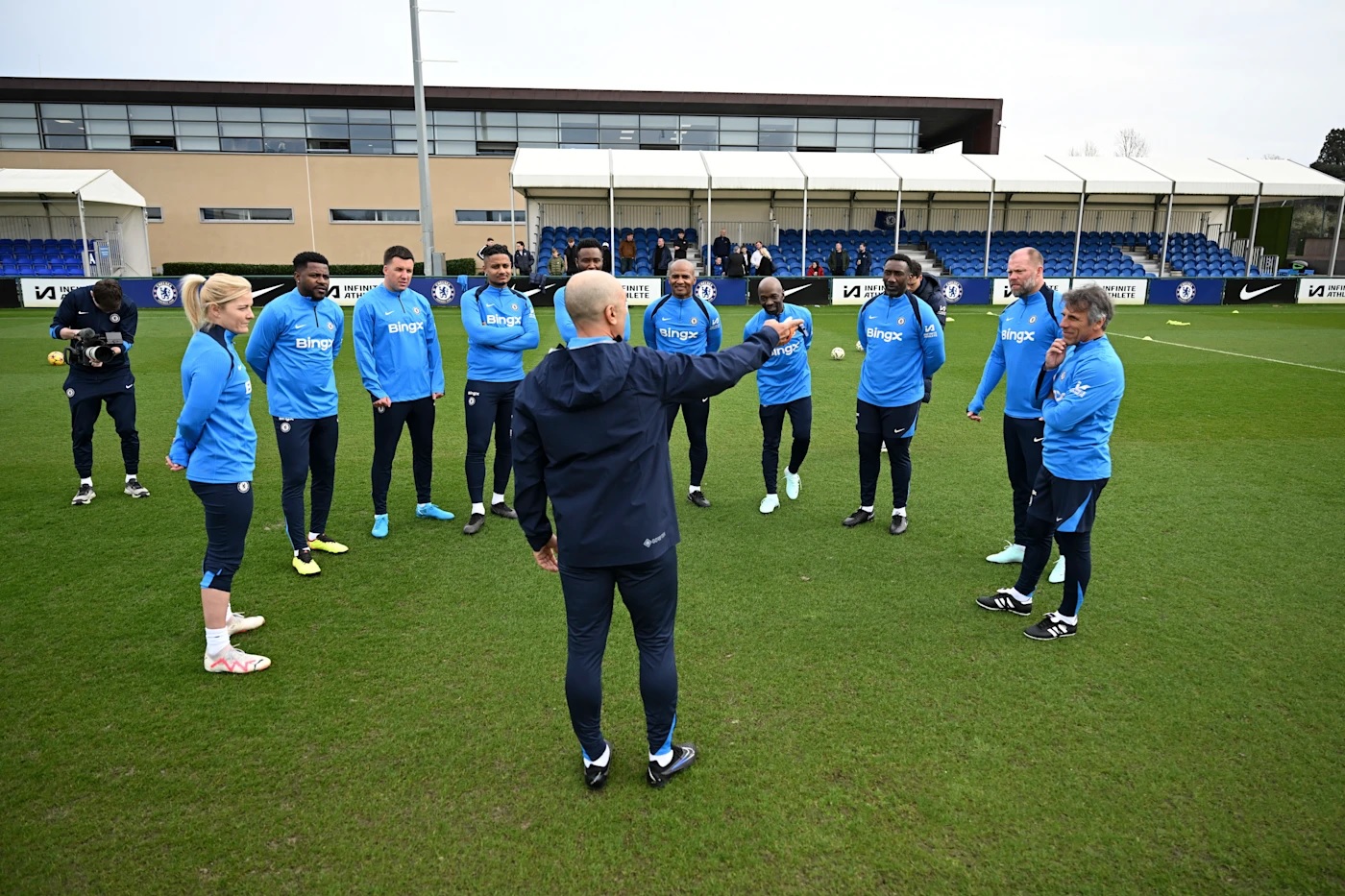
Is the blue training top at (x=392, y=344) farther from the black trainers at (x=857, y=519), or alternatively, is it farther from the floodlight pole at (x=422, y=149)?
the floodlight pole at (x=422, y=149)

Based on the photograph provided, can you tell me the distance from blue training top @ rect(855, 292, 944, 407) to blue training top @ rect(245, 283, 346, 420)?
397 cm

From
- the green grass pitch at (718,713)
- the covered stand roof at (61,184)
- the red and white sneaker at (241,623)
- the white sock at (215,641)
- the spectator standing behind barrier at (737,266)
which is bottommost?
the green grass pitch at (718,713)

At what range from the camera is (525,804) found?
3.25m

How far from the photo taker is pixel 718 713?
390 cm

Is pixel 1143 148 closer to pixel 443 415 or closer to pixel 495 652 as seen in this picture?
pixel 443 415

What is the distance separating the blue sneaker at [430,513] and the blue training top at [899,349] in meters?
3.60

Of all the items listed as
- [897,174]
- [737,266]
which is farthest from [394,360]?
[897,174]

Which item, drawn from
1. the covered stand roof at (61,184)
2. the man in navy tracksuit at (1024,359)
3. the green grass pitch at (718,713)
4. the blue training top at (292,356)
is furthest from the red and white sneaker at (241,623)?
the covered stand roof at (61,184)

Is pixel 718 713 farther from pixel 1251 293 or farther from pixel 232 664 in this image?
pixel 1251 293

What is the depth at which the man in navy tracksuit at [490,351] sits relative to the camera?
6.45 m

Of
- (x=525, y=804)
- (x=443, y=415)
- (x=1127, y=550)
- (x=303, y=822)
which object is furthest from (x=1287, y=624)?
(x=443, y=415)

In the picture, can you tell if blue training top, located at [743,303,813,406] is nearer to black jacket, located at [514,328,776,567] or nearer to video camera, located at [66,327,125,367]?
black jacket, located at [514,328,776,567]

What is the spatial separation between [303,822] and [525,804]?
849mm

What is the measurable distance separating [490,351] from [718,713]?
375 cm
